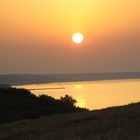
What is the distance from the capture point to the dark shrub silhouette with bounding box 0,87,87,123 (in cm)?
4897

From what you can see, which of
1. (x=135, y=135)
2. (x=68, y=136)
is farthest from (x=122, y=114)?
(x=135, y=135)

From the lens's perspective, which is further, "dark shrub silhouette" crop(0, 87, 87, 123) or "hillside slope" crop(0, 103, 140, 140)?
"dark shrub silhouette" crop(0, 87, 87, 123)

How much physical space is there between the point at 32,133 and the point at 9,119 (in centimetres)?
2512

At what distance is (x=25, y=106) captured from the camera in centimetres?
5603

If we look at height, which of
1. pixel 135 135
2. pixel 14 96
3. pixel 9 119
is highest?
pixel 14 96

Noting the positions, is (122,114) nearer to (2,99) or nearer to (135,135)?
(135,135)

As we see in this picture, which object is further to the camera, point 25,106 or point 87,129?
point 25,106

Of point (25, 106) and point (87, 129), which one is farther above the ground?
point (25, 106)

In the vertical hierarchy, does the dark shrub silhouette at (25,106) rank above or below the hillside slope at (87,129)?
above

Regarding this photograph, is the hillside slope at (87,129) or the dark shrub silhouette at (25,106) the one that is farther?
the dark shrub silhouette at (25,106)

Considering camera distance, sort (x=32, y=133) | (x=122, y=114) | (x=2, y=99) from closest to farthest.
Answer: (x=32, y=133)
(x=122, y=114)
(x=2, y=99)

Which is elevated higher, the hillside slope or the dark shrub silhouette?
the dark shrub silhouette

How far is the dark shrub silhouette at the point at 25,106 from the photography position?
48969 mm

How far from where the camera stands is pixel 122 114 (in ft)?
76.3
